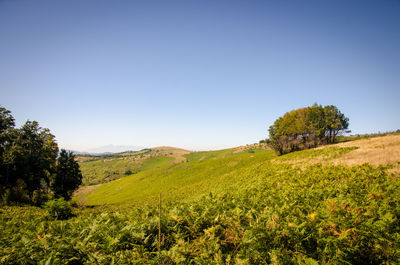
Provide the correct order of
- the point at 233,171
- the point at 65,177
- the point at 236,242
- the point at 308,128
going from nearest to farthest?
the point at 236,242
the point at 65,177
the point at 233,171
the point at 308,128

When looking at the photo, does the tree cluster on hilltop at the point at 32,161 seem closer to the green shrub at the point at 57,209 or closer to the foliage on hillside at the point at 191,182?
the foliage on hillside at the point at 191,182

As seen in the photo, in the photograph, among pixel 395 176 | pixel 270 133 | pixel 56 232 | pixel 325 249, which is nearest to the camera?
pixel 325 249

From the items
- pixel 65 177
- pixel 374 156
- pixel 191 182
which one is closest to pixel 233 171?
pixel 191 182

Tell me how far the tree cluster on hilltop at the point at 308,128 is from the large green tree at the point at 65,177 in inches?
2085

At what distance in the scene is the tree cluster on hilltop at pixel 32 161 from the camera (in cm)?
2655

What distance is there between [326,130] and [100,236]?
2027 inches

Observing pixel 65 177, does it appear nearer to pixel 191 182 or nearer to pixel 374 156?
pixel 191 182

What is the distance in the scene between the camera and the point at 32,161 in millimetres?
30781

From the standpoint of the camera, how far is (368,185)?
25.8ft

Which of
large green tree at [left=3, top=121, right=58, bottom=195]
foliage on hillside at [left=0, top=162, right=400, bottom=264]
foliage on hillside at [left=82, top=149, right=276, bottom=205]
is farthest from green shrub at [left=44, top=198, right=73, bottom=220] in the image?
large green tree at [left=3, top=121, right=58, bottom=195]

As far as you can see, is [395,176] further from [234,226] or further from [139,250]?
[139,250]

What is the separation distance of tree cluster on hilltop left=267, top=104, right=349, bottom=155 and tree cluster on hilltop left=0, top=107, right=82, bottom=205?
50.7 metres

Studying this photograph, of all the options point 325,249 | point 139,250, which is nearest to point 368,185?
point 325,249

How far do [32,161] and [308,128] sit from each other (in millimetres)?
62321
